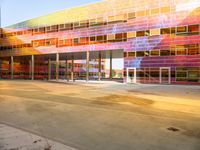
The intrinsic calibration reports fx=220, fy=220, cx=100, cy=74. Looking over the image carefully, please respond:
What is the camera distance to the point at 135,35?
40.8 meters

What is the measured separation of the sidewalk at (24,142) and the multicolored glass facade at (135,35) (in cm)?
3345

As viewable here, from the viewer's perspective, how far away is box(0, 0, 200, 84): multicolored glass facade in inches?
1415

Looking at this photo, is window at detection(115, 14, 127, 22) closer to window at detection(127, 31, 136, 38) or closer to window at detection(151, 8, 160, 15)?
window at detection(127, 31, 136, 38)

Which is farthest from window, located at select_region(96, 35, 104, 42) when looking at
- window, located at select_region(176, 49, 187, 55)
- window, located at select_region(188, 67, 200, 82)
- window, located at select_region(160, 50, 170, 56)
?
window, located at select_region(188, 67, 200, 82)

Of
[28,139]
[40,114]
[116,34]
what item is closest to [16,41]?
[116,34]

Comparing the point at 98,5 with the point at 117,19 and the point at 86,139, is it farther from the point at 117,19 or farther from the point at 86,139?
the point at 86,139

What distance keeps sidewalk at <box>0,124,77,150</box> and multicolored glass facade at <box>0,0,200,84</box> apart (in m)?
33.4

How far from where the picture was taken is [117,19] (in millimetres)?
42750

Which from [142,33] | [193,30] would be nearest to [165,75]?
[193,30]

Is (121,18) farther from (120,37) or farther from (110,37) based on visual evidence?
(110,37)

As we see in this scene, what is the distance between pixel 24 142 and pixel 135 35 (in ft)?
121

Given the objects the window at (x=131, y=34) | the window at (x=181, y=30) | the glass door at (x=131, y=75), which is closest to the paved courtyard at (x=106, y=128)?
the window at (x=181, y=30)

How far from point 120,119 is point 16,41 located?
5576 centimetres

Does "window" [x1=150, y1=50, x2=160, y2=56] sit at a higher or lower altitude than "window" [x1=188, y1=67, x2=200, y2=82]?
higher
